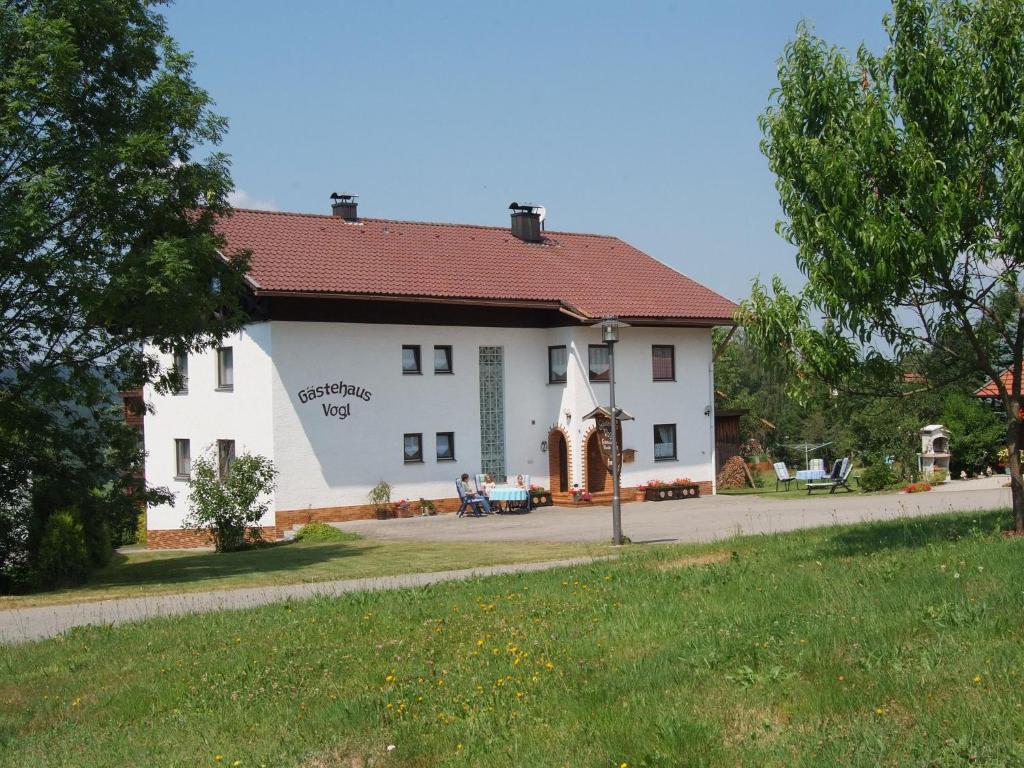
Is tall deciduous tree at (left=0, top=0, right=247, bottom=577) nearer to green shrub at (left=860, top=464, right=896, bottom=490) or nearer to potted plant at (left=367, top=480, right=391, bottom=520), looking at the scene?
potted plant at (left=367, top=480, right=391, bottom=520)

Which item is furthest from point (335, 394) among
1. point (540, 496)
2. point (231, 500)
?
point (540, 496)

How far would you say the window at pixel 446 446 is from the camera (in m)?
32.3

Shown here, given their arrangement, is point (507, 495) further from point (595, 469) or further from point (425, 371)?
point (425, 371)

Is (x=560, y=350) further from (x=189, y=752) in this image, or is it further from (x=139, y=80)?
(x=189, y=752)

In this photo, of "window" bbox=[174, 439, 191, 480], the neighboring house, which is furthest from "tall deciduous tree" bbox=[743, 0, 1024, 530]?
"window" bbox=[174, 439, 191, 480]

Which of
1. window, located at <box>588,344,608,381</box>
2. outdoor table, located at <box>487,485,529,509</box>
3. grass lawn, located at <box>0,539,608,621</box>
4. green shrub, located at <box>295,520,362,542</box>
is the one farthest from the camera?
window, located at <box>588,344,608,381</box>

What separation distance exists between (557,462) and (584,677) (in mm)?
27222

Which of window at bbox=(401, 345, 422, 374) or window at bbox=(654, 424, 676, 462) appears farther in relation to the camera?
window at bbox=(654, 424, 676, 462)

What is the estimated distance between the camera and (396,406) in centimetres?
3148

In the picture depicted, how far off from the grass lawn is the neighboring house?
676 centimetres

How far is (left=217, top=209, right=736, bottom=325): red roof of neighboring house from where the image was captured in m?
31.2

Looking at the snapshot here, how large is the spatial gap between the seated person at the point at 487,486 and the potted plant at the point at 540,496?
1.39 metres

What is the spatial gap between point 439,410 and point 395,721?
82.8 feet

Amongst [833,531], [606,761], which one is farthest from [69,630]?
[833,531]
